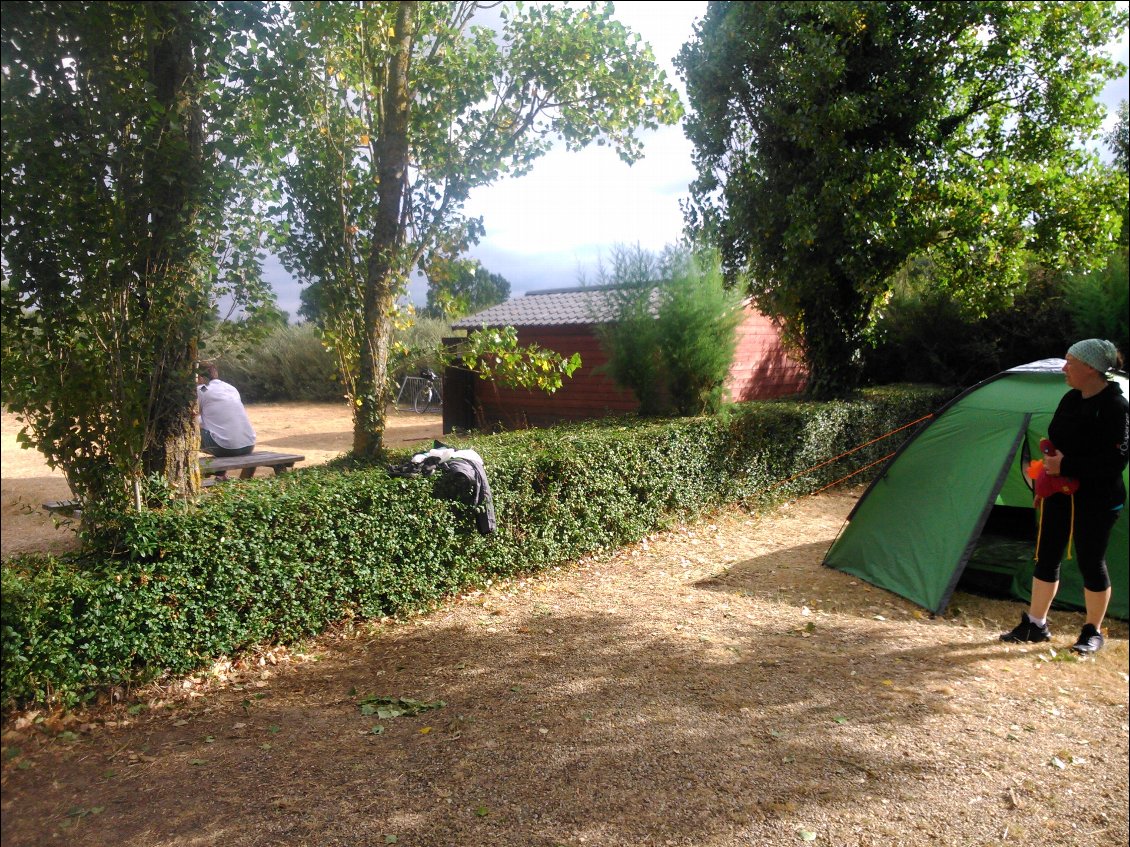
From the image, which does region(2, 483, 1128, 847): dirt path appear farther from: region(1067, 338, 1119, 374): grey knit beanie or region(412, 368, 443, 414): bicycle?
region(412, 368, 443, 414): bicycle

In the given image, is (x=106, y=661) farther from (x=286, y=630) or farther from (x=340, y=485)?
(x=340, y=485)

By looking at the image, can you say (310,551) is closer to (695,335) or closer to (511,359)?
(511,359)

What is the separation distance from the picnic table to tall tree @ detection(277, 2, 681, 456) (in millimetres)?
1026

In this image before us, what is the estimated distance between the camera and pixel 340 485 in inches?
197

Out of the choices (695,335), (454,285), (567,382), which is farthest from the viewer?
(567,382)

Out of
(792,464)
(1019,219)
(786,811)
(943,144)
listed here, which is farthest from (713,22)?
(786,811)

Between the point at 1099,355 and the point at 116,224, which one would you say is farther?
the point at 1099,355

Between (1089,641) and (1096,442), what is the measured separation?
4.15 ft

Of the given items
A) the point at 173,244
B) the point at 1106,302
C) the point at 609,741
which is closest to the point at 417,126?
the point at 173,244

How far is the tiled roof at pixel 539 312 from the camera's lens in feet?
49.8

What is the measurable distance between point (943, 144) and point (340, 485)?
10.1 meters

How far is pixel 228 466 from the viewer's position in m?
5.66

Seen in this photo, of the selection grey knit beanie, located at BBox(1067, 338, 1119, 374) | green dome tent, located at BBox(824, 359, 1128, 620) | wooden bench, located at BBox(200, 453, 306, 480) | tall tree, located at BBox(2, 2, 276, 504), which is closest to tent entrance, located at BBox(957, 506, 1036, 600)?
green dome tent, located at BBox(824, 359, 1128, 620)

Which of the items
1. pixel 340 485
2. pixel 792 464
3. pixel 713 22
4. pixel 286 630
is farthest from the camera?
pixel 713 22
